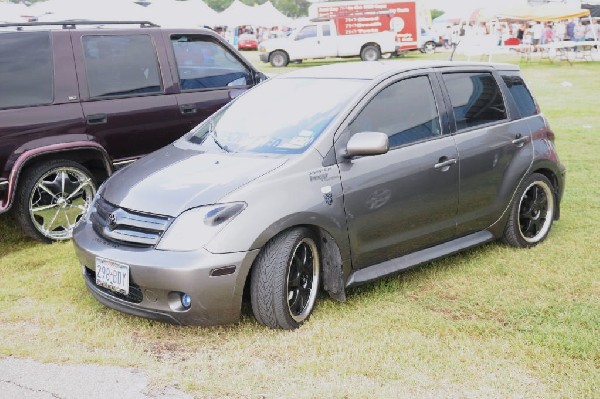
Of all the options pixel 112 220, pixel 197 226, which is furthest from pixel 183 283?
pixel 112 220

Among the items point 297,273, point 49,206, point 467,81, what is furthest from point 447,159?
point 49,206

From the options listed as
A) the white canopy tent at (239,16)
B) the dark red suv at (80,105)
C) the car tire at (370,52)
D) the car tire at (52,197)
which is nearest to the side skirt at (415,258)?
the car tire at (52,197)

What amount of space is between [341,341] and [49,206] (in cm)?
327

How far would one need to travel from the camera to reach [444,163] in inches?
203

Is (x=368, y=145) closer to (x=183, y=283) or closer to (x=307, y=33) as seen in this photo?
(x=183, y=283)

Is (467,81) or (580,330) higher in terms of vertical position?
(467,81)

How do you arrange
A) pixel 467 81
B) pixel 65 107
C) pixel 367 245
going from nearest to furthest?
pixel 367 245
pixel 467 81
pixel 65 107

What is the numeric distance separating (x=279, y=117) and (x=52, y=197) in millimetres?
2388

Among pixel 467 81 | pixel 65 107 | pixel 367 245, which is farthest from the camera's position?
pixel 65 107

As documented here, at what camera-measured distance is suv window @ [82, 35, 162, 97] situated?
6.50 m

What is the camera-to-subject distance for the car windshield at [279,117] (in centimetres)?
480

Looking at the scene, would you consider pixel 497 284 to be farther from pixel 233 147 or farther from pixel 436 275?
pixel 233 147

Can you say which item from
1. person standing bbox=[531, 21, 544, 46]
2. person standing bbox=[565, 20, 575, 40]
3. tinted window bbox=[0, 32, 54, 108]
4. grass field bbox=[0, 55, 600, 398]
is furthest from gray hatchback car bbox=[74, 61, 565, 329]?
person standing bbox=[565, 20, 575, 40]

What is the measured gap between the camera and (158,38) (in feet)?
23.0
